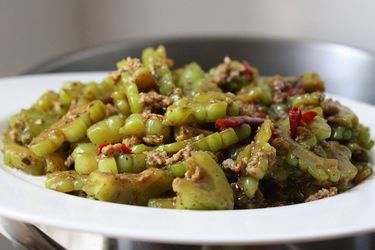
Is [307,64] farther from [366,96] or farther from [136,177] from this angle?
[136,177]

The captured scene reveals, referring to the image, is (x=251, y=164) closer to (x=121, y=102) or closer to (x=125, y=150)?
(x=125, y=150)

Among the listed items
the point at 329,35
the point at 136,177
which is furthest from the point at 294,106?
the point at 329,35

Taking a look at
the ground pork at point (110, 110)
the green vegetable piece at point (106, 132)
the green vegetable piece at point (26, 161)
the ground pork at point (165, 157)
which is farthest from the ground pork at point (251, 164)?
the green vegetable piece at point (26, 161)

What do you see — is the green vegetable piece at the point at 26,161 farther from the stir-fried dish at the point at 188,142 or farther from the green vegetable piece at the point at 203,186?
the green vegetable piece at the point at 203,186

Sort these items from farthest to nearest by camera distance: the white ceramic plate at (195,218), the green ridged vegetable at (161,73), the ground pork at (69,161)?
1. the green ridged vegetable at (161,73)
2. the ground pork at (69,161)
3. the white ceramic plate at (195,218)

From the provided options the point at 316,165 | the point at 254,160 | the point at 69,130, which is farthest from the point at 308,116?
the point at 69,130
